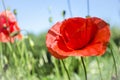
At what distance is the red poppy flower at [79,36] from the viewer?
1.24 m

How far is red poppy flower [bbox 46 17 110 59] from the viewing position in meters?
1.24

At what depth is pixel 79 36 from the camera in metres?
1.26

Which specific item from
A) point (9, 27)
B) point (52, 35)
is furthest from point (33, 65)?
point (52, 35)

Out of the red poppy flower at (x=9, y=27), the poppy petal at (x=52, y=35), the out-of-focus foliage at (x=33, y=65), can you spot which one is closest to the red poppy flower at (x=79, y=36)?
the poppy petal at (x=52, y=35)

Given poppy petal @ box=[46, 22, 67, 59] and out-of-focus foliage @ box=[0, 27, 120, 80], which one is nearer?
poppy petal @ box=[46, 22, 67, 59]

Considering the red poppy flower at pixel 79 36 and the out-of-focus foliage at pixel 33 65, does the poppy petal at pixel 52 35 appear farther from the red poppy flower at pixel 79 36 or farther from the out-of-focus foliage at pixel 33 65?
the out-of-focus foliage at pixel 33 65

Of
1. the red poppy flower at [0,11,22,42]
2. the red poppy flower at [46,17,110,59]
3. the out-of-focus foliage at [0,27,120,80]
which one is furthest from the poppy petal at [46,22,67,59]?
the red poppy flower at [0,11,22,42]

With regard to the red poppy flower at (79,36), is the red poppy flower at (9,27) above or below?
below

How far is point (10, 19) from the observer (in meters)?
2.26

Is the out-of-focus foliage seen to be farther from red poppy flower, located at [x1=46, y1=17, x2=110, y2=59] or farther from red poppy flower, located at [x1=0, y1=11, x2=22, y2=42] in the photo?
red poppy flower, located at [x1=46, y1=17, x2=110, y2=59]

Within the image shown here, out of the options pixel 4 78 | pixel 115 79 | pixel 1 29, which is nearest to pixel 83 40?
pixel 115 79

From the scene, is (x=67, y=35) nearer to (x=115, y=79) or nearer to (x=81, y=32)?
(x=81, y=32)

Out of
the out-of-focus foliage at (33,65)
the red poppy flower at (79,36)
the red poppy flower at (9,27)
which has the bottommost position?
the out-of-focus foliage at (33,65)

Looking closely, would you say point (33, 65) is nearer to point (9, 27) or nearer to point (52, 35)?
point (9, 27)
